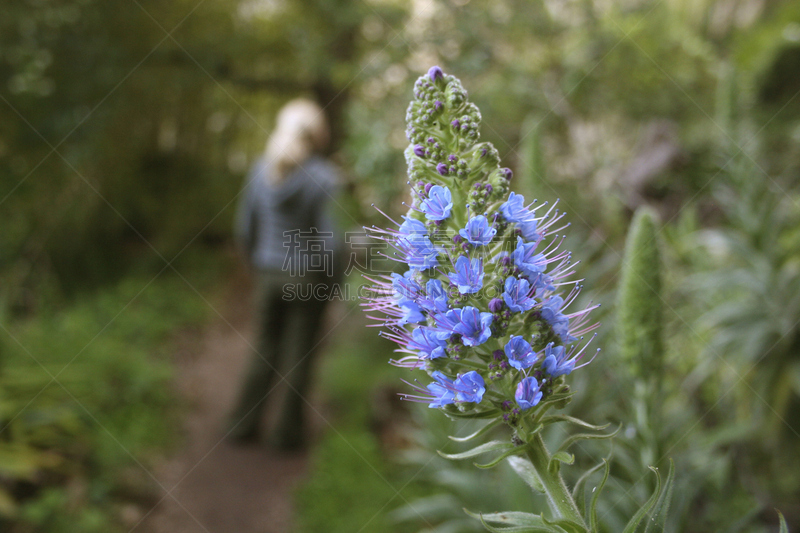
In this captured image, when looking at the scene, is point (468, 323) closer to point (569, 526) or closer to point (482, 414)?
point (482, 414)

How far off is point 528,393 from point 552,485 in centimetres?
26

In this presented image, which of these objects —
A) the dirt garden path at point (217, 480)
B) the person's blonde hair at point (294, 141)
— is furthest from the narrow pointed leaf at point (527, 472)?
the person's blonde hair at point (294, 141)

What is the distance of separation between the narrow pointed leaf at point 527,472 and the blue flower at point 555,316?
1.19 feet

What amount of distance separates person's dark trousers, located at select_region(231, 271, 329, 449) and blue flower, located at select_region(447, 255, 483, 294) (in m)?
3.40

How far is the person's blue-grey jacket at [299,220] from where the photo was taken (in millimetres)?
4527

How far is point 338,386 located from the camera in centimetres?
587

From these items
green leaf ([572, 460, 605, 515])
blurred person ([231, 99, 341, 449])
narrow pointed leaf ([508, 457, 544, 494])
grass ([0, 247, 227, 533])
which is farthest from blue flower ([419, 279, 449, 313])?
grass ([0, 247, 227, 533])

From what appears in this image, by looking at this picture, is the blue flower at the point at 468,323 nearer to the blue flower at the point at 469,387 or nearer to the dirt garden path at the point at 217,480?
the blue flower at the point at 469,387

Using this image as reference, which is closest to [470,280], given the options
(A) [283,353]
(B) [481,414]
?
(B) [481,414]

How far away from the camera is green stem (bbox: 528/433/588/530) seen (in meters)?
1.34

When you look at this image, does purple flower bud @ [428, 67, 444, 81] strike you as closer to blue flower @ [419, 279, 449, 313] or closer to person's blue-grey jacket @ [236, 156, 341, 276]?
blue flower @ [419, 279, 449, 313]

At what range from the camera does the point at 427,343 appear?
136 centimetres

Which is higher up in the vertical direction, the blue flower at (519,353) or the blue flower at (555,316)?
the blue flower at (555,316)

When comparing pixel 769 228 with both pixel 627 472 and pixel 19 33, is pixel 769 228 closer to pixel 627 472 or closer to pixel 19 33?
pixel 627 472
